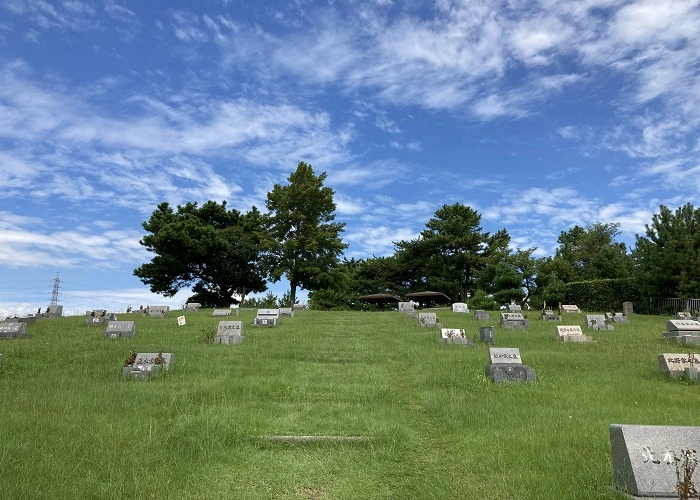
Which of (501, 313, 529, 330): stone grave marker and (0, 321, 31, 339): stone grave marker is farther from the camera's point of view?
(501, 313, 529, 330): stone grave marker

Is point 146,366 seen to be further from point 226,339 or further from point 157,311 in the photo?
point 157,311

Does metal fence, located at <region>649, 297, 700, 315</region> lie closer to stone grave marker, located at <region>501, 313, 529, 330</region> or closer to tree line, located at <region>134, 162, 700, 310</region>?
tree line, located at <region>134, 162, 700, 310</region>

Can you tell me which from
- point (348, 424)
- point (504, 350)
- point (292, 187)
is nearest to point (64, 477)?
point (348, 424)

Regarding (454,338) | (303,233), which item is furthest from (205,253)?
(454,338)

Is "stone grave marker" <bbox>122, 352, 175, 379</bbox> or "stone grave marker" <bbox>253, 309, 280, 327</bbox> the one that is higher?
"stone grave marker" <bbox>253, 309, 280, 327</bbox>

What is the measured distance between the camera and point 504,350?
1347 cm

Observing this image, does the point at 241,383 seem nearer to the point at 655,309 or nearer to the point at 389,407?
the point at 389,407

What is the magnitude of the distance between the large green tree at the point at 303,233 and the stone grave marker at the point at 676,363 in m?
41.2

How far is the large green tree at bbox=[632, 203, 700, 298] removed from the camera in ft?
118

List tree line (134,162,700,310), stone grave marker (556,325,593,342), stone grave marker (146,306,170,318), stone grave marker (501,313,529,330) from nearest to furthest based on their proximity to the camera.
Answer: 1. stone grave marker (556,325,593,342)
2. stone grave marker (501,313,529,330)
3. stone grave marker (146,306,170,318)
4. tree line (134,162,700,310)

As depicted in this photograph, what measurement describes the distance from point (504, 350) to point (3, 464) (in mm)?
10985

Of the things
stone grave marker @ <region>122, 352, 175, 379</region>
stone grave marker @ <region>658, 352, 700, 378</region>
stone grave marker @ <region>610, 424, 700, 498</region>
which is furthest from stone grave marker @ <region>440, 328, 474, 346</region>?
stone grave marker @ <region>610, 424, 700, 498</region>

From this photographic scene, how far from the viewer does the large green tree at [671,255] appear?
36.0 meters

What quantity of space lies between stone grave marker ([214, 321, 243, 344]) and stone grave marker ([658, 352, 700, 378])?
13940 millimetres
